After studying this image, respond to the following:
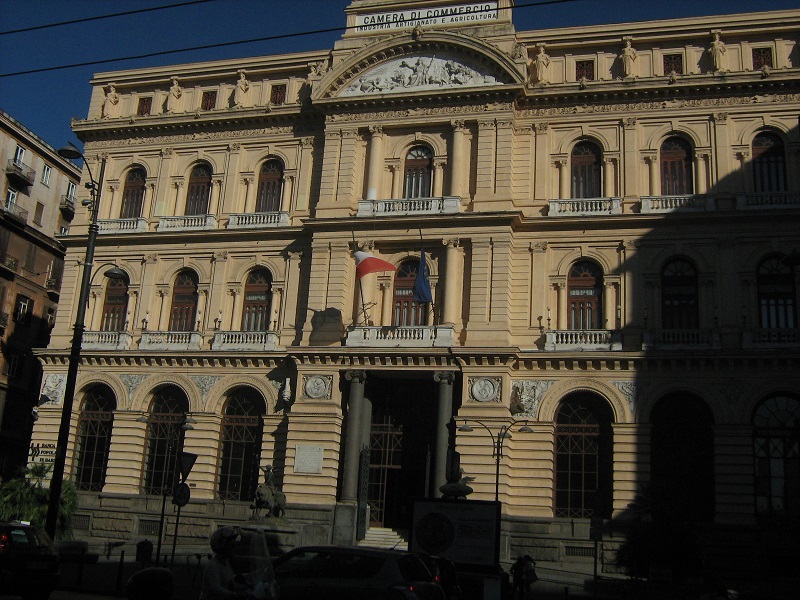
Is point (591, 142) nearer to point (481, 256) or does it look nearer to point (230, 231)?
point (481, 256)

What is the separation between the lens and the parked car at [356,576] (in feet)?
44.8

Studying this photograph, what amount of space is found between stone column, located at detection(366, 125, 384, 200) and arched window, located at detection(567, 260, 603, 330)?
342 inches

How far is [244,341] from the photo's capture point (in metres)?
36.3

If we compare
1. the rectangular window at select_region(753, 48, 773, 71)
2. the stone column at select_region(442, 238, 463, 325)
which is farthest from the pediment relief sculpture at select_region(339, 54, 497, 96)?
the rectangular window at select_region(753, 48, 773, 71)

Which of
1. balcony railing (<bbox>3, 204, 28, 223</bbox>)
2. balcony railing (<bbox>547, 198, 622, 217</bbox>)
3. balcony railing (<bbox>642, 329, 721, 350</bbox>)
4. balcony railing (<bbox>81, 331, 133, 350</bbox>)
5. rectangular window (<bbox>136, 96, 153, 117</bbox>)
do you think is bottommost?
balcony railing (<bbox>81, 331, 133, 350</bbox>)

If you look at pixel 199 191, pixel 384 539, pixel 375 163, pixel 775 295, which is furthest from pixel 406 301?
pixel 775 295

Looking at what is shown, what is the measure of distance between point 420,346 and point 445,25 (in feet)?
47.2

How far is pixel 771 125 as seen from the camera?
111 ft

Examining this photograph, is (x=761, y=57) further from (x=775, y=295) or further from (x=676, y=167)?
(x=775, y=295)

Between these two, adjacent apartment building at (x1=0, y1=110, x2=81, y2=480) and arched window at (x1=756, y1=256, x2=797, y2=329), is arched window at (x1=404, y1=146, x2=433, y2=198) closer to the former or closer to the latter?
arched window at (x1=756, y1=256, x2=797, y2=329)

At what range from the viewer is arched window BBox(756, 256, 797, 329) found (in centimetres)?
3197

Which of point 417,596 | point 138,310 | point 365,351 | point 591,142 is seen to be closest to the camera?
point 417,596

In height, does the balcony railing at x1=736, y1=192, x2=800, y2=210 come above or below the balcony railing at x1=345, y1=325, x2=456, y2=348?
above

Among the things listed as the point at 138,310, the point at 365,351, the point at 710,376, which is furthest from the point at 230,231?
the point at 710,376
